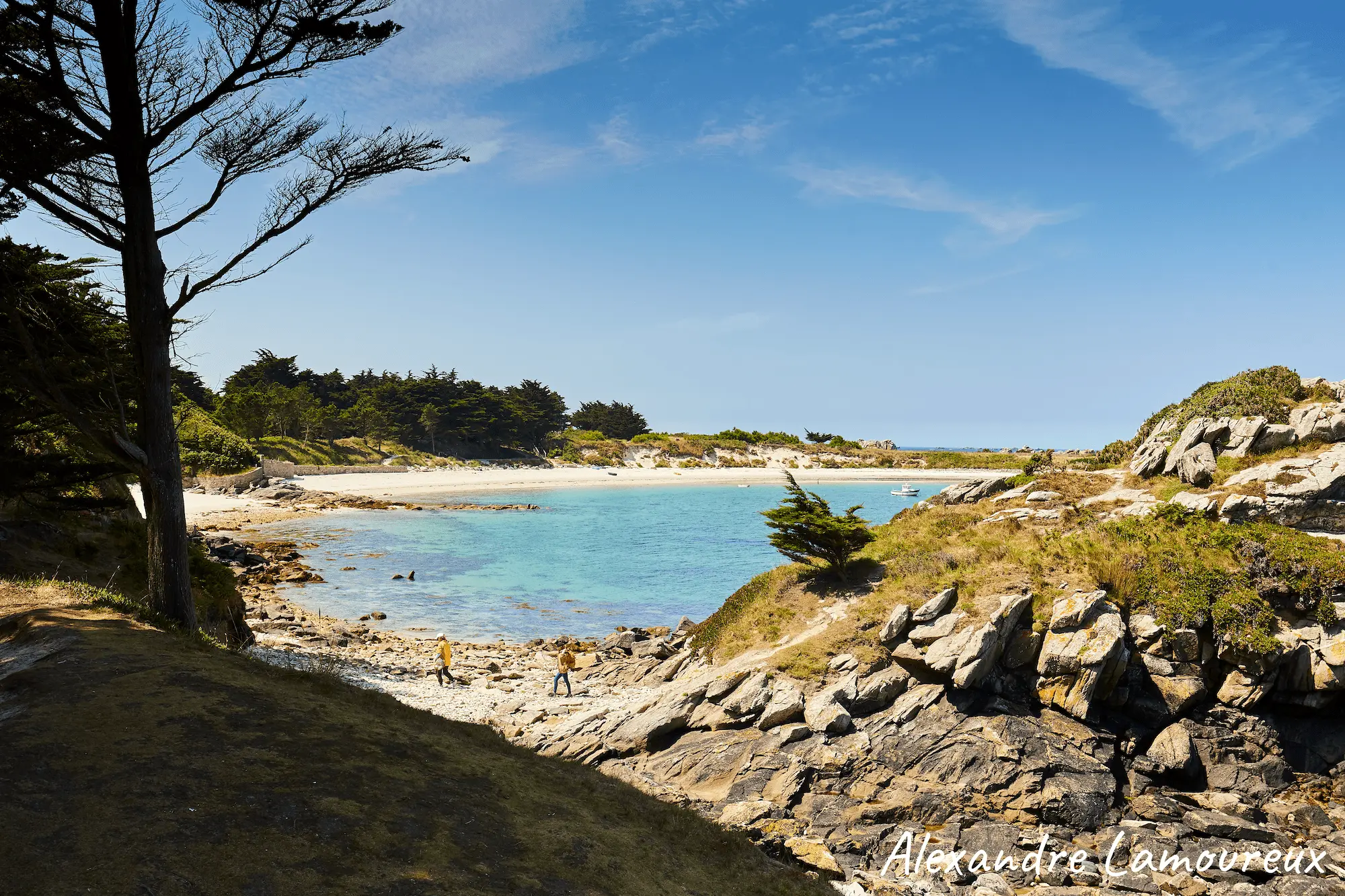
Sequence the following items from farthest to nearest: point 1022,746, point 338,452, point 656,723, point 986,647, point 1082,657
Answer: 1. point 338,452
2. point 656,723
3. point 986,647
4. point 1082,657
5. point 1022,746

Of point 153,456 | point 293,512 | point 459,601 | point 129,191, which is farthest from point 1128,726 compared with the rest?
point 293,512

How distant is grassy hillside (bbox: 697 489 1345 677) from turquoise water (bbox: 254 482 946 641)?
432 inches

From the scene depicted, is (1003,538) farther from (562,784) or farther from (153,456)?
(153,456)

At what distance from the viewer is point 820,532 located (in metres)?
20.7

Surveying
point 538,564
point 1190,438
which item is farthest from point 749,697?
point 538,564

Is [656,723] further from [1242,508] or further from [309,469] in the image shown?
[309,469]

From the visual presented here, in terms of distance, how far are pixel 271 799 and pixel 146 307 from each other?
28.4 feet

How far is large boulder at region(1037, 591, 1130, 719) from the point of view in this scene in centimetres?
1430

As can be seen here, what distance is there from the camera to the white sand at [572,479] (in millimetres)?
81062

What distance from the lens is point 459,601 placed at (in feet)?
111

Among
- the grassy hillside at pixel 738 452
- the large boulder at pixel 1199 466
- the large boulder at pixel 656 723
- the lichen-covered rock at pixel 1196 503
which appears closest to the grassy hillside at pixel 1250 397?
the large boulder at pixel 1199 466

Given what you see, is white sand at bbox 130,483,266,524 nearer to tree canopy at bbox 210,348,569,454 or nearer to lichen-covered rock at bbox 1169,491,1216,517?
tree canopy at bbox 210,348,569,454

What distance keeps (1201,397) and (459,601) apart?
3206cm

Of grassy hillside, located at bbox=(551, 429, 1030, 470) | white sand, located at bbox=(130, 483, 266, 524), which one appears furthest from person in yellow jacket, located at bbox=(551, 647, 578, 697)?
grassy hillside, located at bbox=(551, 429, 1030, 470)
